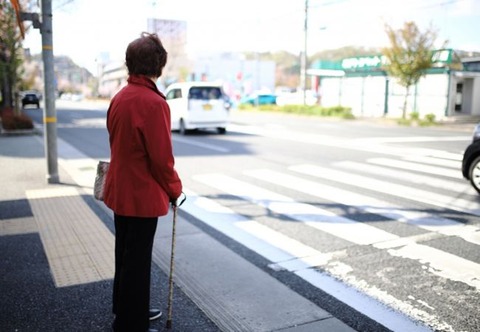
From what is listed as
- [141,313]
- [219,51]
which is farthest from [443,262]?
[219,51]

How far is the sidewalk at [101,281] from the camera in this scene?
3217 millimetres

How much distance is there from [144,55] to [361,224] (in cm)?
390

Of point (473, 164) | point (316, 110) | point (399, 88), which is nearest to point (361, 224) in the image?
point (473, 164)

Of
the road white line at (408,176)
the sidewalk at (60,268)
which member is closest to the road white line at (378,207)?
the road white line at (408,176)

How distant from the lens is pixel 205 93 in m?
17.1

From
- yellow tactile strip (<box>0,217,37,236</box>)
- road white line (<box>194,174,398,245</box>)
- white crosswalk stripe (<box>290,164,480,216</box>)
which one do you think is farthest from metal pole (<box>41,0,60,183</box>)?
white crosswalk stripe (<box>290,164,480,216</box>)

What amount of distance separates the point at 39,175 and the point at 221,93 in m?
9.75

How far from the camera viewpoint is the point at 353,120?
28.9 meters

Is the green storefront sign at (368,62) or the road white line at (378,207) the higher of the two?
the green storefront sign at (368,62)

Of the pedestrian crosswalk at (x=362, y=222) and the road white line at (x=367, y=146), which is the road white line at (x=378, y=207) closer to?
the pedestrian crosswalk at (x=362, y=222)

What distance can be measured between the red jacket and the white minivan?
1423 centimetres

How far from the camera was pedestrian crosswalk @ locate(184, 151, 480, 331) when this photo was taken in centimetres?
399

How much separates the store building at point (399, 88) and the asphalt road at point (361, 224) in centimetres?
2011

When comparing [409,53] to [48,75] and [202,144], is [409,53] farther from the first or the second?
[48,75]
